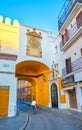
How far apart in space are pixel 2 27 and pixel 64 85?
11137 mm

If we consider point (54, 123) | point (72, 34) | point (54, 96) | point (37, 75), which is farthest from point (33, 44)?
point (54, 123)

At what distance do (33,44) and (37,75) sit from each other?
780cm

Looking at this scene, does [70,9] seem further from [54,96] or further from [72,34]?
[54,96]

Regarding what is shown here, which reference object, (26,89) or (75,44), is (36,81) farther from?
(26,89)

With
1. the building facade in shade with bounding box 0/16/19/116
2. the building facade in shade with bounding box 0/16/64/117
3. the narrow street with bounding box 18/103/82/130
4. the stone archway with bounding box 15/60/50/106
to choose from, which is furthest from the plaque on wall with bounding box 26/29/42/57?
the narrow street with bounding box 18/103/82/130

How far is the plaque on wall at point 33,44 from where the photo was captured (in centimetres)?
2127

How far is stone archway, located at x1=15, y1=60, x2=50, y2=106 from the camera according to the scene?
23206mm

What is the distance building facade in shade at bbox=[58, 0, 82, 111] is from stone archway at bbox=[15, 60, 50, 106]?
4951mm

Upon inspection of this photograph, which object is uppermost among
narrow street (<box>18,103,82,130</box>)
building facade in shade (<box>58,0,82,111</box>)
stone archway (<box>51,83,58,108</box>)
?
building facade in shade (<box>58,0,82,111</box>)

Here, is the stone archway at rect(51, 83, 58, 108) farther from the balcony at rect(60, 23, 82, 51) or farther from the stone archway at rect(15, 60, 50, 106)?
the balcony at rect(60, 23, 82, 51)

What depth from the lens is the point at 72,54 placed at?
17.3m

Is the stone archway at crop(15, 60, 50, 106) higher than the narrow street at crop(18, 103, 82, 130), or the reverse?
the stone archway at crop(15, 60, 50, 106)

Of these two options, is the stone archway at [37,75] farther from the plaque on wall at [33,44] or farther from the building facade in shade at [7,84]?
the building facade in shade at [7,84]

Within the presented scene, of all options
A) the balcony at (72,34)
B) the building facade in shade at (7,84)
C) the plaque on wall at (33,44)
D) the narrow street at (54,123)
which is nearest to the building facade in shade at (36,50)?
the plaque on wall at (33,44)
